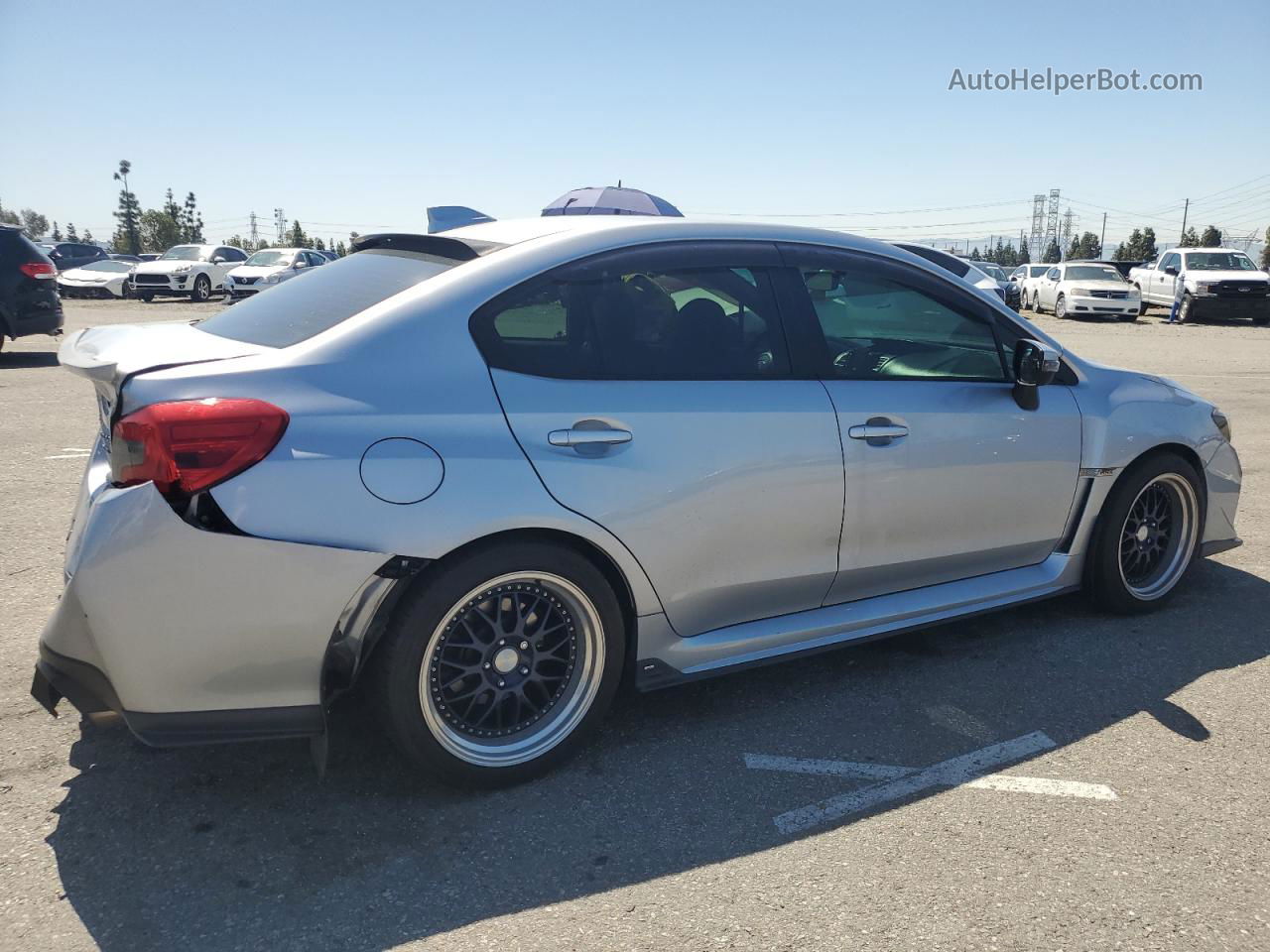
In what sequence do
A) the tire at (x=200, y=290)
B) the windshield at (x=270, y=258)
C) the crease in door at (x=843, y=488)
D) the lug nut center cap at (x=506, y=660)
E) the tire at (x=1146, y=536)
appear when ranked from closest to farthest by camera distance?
the lug nut center cap at (x=506, y=660)
the crease in door at (x=843, y=488)
the tire at (x=1146, y=536)
the tire at (x=200, y=290)
the windshield at (x=270, y=258)

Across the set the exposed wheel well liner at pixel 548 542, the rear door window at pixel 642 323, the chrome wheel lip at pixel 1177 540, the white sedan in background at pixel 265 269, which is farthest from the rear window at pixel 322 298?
the white sedan in background at pixel 265 269

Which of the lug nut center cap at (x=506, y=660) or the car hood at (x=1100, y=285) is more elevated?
the car hood at (x=1100, y=285)

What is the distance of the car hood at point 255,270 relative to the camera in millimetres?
28438

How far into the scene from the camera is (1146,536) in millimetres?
4453

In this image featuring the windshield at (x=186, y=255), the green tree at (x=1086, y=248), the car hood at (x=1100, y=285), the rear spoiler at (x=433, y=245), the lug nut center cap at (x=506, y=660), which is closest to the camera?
the lug nut center cap at (x=506, y=660)

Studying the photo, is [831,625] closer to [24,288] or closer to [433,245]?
[433,245]

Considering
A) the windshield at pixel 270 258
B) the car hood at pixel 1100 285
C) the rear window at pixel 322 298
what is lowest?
the car hood at pixel 1100 285

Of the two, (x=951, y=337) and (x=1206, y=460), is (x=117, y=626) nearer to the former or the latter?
(x=951, y=337)

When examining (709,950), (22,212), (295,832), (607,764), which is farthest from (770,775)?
(22,212)

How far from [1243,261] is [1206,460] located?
88.0 ft

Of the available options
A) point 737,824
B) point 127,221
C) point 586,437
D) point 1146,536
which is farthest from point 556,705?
point 127,221

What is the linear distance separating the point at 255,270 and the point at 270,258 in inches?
39.4

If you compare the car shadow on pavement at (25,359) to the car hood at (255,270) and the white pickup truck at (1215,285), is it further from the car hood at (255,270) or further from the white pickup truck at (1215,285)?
the white pickup truck at (1215,285)

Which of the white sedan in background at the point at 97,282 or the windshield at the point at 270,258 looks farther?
the windshield at the point at 270,258
